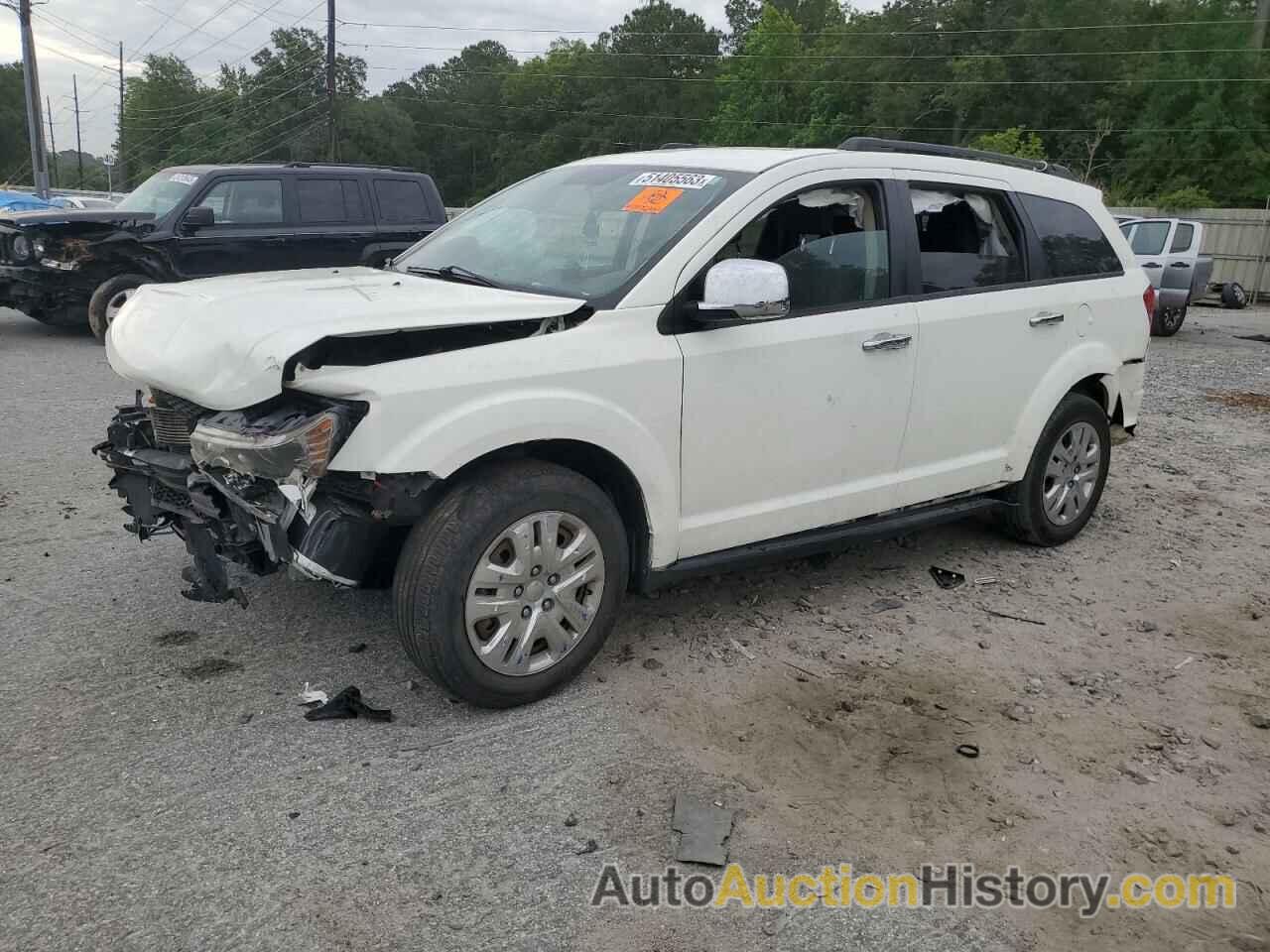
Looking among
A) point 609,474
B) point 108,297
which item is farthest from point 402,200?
point 609,474

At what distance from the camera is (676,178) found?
4156 mm

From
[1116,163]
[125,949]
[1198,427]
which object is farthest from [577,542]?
[1116,163]

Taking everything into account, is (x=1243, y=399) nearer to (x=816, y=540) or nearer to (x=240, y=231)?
(x=816, y=540)

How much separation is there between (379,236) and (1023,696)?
978 centimetres

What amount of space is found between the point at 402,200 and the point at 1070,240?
871cm

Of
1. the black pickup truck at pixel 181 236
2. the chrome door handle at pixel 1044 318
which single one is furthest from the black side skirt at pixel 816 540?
the black pickup truck at pixel 181 236

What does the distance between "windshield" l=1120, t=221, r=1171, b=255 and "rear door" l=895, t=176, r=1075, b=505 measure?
13033mm

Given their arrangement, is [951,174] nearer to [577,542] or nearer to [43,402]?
[577,542]

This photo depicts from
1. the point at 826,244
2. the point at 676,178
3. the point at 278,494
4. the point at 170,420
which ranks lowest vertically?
the point at 278,494

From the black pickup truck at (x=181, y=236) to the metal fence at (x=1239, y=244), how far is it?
2118 centimetres

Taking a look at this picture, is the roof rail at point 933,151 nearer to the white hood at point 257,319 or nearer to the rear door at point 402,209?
the white hood at point 257,319

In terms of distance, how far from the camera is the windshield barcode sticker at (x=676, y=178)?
4.07m

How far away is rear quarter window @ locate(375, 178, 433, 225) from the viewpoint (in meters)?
11.9

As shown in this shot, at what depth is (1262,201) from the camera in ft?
132
